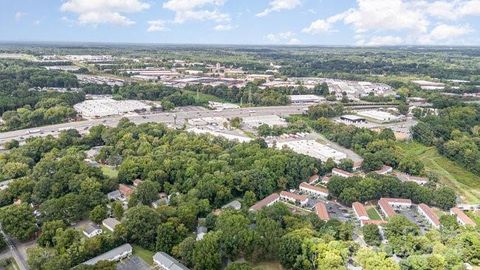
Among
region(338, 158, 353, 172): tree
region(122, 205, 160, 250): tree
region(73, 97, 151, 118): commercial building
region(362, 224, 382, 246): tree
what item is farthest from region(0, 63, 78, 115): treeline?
region(362, 224, 382, 246): tree

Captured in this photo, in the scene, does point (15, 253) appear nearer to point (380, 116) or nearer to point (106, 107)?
point (106, 107)

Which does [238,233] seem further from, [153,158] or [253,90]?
[253,90]

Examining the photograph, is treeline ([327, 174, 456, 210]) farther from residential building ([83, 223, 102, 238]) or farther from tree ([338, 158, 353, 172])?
residential building ([83, 223, 102, 238])

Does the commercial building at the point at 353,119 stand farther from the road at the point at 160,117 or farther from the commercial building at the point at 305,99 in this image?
the commercial building at the point at 305,99

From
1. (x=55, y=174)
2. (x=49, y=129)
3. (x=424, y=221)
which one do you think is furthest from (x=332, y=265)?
(x=49, y=129)

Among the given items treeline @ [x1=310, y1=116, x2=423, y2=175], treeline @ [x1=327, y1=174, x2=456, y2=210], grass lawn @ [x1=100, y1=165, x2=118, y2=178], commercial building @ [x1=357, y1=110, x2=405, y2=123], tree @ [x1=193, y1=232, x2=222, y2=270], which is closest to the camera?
tree @ [x1=193, y1=232, x2=222, y2=270]
